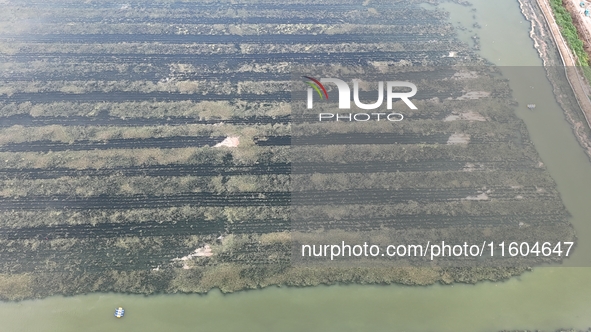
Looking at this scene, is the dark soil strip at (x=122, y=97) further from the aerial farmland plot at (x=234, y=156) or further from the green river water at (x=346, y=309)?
the green river water at (x=346, y=309)

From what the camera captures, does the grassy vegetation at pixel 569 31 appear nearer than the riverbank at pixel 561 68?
No

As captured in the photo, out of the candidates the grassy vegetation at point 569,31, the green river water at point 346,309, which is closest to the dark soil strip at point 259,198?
the green river water at point 346,309

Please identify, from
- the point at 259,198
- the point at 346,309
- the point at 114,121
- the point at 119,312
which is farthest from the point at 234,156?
the point at 346,309

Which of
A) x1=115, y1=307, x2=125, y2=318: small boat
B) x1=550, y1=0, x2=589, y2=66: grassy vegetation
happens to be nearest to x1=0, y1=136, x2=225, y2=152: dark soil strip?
x1=115, y1=307, x2=125, y2=318: small boat

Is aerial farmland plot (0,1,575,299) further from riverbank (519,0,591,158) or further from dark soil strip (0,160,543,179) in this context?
riverbank (519,0,591,158)

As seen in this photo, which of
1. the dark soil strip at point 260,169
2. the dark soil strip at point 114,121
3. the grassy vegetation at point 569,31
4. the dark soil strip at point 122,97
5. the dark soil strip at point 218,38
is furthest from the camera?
the dark soil strip at point 218,38

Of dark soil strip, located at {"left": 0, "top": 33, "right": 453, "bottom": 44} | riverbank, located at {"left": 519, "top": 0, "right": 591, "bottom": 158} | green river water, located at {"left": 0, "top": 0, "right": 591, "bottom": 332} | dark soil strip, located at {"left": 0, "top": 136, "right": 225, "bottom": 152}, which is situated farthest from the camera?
dark soil strip, located at {"left": 0, "top": 33, "right": 453, "bottom": 44}

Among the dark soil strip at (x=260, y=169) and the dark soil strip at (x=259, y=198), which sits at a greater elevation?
the dark soil strip at (x=260, y=169)

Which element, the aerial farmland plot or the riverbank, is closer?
the aerial farmland plot

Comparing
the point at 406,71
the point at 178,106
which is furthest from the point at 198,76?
the point at 406,71
